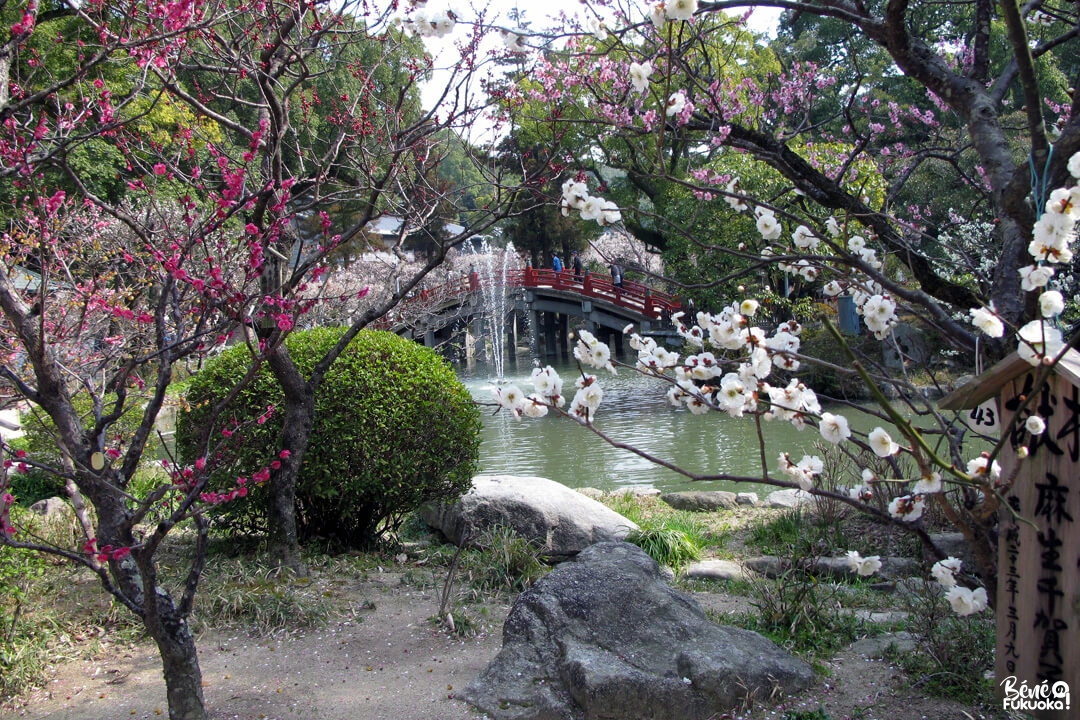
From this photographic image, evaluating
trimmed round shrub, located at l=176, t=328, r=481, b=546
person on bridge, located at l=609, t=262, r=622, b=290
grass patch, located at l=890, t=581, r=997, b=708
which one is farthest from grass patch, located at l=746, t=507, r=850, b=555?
person on bridge, located at l=609, t=262, r=622, b=290

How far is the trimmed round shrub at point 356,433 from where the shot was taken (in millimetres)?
4934

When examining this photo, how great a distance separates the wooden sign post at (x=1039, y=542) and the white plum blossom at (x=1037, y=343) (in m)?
0.18

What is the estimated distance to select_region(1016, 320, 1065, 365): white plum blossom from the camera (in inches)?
77.9

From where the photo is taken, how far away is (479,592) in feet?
14.7

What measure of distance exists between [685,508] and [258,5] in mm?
5375

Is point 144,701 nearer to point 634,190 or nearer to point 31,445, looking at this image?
point 31,445

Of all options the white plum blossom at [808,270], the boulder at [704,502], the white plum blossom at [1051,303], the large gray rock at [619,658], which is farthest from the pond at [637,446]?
the white plum blossom at [1051,303]

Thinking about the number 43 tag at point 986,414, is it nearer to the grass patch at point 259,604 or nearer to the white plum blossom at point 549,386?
the white plum blossom at point 549,386

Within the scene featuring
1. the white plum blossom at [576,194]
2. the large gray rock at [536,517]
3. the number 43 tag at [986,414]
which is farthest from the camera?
the large gray rock at [536,517]

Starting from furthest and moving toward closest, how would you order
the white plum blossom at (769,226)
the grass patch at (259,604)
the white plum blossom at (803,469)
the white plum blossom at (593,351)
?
the grass patch at (259,604), the white plum blossom at (769,226), the white plum blossom at (593,351), the white plum blossom at (803,469)

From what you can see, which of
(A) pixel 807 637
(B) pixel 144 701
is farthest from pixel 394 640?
(A) pixel 807 637

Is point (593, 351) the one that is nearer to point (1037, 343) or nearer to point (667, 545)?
point (1037, 343)

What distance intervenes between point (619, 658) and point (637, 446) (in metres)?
8.18

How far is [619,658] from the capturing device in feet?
10.4
